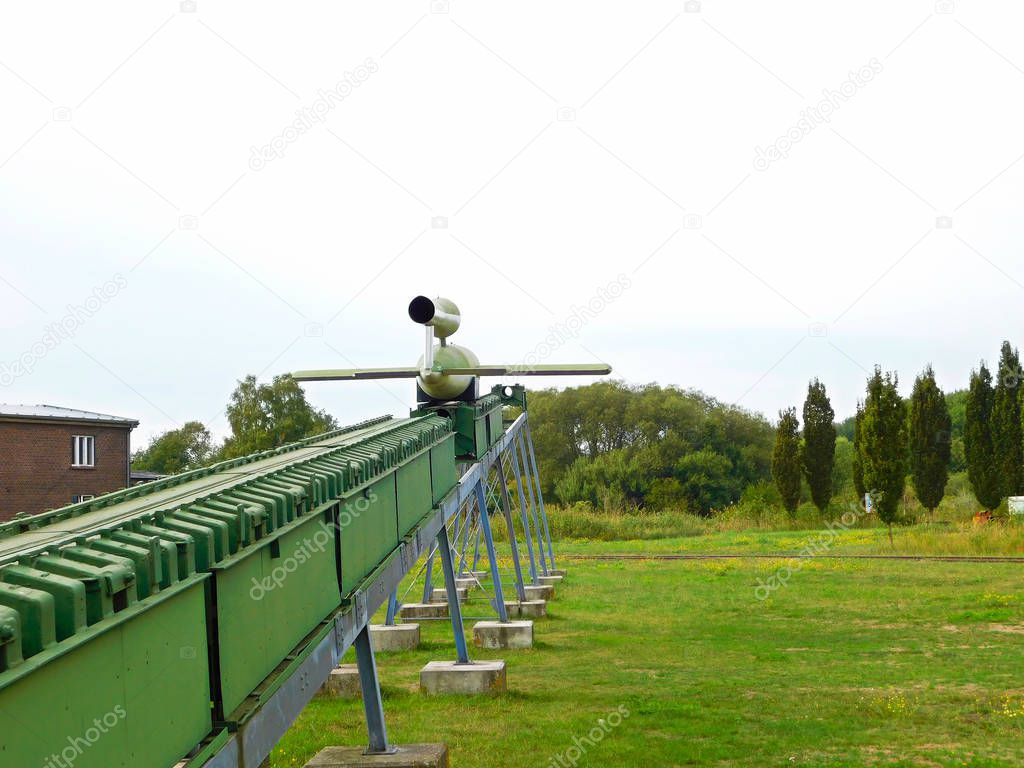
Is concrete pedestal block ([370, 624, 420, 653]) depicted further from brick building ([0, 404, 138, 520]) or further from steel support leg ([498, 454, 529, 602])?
brick building ([0, 404, 138, 520])

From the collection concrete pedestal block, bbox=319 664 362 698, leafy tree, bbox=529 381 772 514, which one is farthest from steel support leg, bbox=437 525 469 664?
leafy tree, bbox=529 381 772 514

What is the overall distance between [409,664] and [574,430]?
179ft

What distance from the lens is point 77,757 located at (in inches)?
154

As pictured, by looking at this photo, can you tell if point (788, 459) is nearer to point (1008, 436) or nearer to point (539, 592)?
point (1008, 436)

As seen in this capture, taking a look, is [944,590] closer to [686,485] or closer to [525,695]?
[525,695]

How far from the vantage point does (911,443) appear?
156 feet

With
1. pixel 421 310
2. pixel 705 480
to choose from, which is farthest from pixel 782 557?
→ pixel 705 480

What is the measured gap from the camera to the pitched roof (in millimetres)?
36281

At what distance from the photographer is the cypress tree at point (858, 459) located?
42588 millimetres

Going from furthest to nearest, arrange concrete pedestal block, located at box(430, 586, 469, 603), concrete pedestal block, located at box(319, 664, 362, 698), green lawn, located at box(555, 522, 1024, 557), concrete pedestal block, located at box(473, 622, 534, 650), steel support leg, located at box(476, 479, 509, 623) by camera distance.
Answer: green lawn, located at box(555, 522, 1024, 557)
concrete pedestal block, located at box(430, 586, 469, 603)
concrete pedestal block, located at box(473, 622, 534, 650)
steel support leg, located at box(476, 479, 509, 623)
concrete pedestal block, located at box(319, 664, 362, 698)

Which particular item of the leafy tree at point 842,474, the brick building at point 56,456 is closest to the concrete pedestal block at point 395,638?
the brick building at point 56,456

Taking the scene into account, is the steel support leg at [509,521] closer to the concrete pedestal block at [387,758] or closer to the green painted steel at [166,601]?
the concrete pedestal block at [387,758]

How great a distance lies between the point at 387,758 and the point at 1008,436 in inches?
1573

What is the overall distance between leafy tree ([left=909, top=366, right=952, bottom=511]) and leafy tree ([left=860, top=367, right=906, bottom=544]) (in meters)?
7.43
